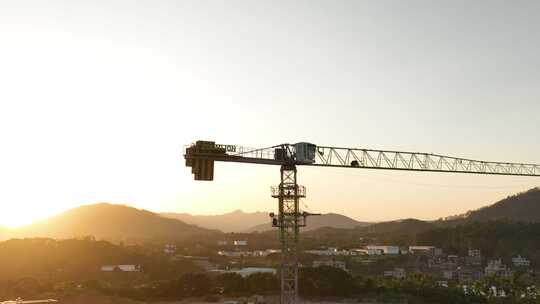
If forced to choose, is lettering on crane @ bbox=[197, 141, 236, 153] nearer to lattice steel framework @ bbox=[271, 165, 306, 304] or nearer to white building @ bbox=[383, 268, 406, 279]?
lattice steel framework @ bbox=[271, 165, 306, 304]

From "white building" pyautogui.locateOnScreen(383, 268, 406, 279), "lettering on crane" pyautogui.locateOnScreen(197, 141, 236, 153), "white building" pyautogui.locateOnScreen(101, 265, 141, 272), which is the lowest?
"white building" pyautogui.locateOnScreen(383, 268, 406, 279)

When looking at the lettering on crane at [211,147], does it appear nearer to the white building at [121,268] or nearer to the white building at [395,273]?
the white building at [121,268]

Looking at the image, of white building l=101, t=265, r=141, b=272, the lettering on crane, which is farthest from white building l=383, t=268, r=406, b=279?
the lettering on crane

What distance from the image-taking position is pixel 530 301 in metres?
105

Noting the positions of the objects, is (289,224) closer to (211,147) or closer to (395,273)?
(211,147)

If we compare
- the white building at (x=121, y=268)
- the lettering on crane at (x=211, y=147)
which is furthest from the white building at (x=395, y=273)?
the lettering on crane at (x=211, y=147)

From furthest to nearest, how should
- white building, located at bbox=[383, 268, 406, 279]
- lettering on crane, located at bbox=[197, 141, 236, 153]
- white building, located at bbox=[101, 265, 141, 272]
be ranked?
white building, located at bbox=[383, 268, 406, 279] → white building, located at bbox=[101, 265, 141, 272] → lettering on crane, located at bbox=[197, 141, 236, 153]

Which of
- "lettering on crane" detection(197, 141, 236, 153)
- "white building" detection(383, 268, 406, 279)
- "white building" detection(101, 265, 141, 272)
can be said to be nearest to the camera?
"lettering on crane" detection(197, 141, 236, 153)

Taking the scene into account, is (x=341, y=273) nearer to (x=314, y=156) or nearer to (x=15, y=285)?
(x=314, y=156)

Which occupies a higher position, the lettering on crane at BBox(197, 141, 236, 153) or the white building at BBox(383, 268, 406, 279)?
the lettering on crane at BBox(197, 141, 236, 153)

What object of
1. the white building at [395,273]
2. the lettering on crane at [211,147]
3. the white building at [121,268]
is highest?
the lettering on crane at [211,147]

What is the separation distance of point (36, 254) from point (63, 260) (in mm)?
8645

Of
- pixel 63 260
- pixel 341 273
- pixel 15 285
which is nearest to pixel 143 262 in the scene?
pixel 63 260

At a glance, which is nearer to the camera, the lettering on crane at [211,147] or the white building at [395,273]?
the lettering on crane at [211,147]
